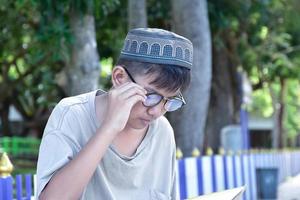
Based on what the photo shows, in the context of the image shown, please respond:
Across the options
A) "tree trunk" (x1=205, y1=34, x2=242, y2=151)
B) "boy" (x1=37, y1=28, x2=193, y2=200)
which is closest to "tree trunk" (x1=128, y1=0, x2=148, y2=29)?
"boy" (x1=37, y1=28, x2=193, y2=200)

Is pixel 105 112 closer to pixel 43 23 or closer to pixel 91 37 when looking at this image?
pixel 91 37

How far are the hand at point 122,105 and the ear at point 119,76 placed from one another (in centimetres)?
7

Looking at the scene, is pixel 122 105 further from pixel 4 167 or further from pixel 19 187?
pixel 19 187

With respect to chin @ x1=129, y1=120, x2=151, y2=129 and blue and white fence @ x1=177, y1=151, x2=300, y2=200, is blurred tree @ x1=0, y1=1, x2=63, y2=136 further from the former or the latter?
chin @ x1=129, y1=120, x2=151, y2=129

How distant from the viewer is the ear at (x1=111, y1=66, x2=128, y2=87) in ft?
7.73

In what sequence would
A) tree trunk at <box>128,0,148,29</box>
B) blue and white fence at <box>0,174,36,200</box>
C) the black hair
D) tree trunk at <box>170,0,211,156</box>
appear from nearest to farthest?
1. the black hair
2. blue and white fence at <box>0,174,36,200</box>
3. tree trunk at <box>128,0,148,29</box>
4. tree trunk at <box>170,0,211,156</box>

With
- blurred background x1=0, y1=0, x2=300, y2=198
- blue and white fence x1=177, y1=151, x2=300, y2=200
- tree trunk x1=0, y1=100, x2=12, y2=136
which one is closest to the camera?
blue and white fence x1=177, y1=151, x2=300, y2=200

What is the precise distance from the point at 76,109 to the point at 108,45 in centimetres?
1231

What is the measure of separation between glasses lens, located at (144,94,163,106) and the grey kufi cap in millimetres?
119

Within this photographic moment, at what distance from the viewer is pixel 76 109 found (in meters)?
2.39

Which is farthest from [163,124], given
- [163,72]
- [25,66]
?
[25,66]

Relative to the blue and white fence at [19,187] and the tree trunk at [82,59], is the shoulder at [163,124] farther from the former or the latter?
the tree trunk at [82,59]

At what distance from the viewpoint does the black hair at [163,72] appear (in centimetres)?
231

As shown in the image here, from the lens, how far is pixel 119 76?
2.37 metres
